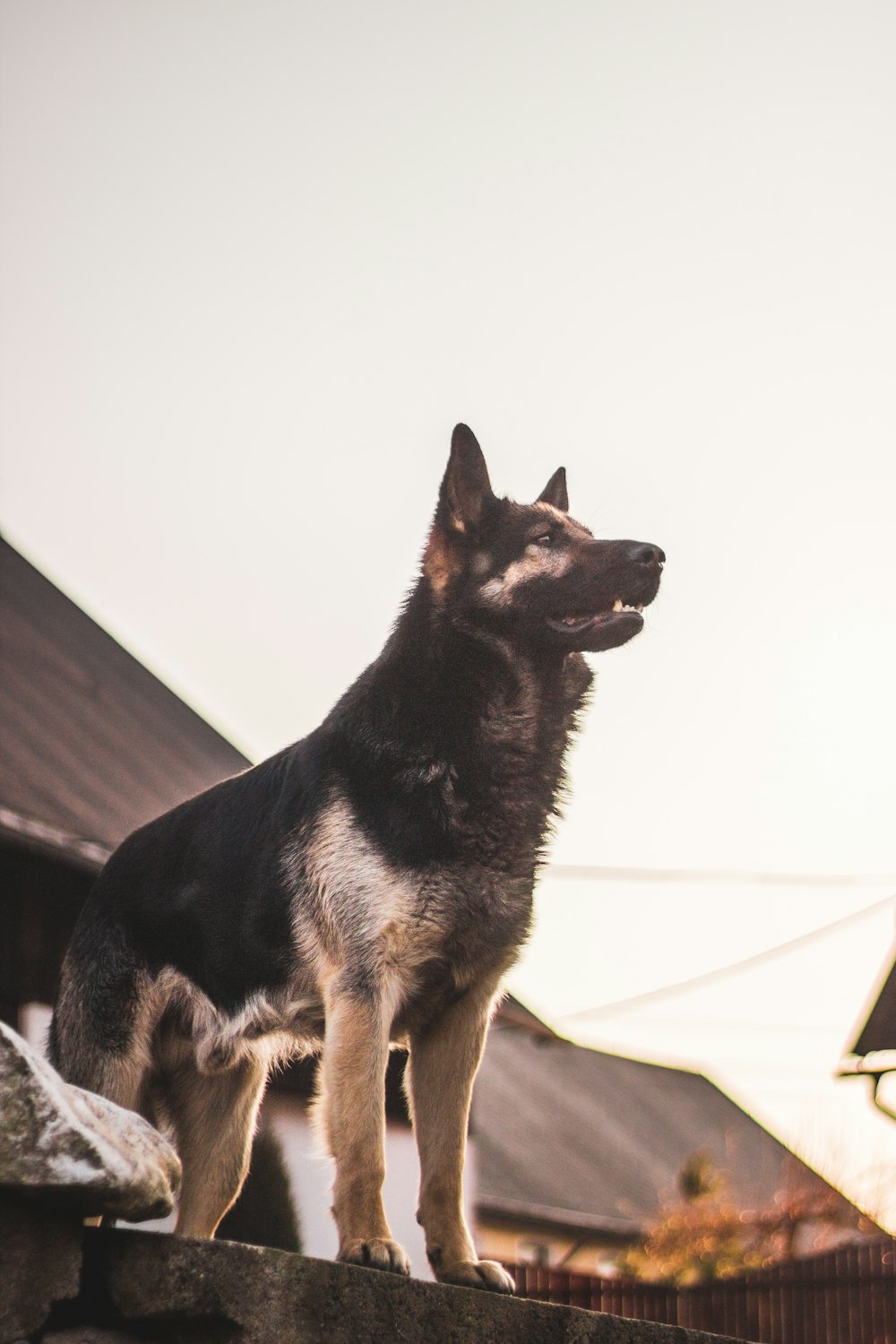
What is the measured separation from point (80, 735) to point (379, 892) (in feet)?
22.8

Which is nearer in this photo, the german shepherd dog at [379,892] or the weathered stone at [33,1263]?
the weathered stone at [33,1263]

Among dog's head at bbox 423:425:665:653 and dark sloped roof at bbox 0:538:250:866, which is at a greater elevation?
dog's head at bbox 423:425:665:653

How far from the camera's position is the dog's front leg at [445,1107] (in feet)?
12.7

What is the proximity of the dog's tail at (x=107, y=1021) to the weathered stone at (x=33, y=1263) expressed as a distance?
1588 millimetres

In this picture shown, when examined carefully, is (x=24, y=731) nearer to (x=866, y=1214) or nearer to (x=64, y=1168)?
(x=64, y=1168)

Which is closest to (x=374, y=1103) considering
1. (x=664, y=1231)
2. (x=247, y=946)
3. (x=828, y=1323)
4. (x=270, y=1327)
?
(x=247, y=946)

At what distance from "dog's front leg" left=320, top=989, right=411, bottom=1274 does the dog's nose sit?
1.62 metres

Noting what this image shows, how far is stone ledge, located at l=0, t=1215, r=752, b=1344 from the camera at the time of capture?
2.41m

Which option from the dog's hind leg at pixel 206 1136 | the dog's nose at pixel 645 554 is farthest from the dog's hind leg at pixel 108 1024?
the dog's nose at pixel 645 554

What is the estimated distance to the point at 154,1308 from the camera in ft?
7.98

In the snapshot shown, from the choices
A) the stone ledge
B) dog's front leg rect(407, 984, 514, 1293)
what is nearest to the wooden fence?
dog's front leg rect(407, 984, 514, 1293)

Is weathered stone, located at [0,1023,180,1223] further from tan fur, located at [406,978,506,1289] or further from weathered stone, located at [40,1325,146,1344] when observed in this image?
tan fur, located at [406,978,506,1289]

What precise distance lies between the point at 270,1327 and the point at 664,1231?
57.7ft

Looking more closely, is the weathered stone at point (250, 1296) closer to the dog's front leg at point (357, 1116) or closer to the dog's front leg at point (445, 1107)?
the dog's front leg at point (357, 1116)
